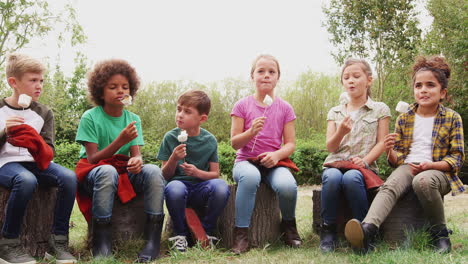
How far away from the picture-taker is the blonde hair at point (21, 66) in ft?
10.9

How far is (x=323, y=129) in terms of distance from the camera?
19.9m

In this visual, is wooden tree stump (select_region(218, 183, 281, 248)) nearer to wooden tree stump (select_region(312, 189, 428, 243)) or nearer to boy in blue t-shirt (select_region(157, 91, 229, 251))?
boy in blue t-shirt (select_region(157, 91, 229, 251))

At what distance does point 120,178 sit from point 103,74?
33.1 inches

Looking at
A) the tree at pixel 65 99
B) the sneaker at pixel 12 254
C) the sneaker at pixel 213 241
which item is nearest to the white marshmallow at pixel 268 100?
the sneaker at pixel 213 241

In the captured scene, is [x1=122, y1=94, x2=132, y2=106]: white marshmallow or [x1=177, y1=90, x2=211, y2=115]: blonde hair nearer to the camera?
[x1=122, y1=94, x2=132, y2=106]: white marshmallow

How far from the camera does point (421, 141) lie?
3.61 metres

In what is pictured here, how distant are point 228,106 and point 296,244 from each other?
18846mm

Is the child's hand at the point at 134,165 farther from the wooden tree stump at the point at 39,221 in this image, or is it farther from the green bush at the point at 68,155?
the green bush at the point at 68,155

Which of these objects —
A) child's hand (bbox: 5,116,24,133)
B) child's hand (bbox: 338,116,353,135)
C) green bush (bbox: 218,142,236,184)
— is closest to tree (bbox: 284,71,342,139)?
green bush (bbox: 218,142,236,184)

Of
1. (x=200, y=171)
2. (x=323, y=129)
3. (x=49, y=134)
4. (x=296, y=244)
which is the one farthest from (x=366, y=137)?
(x=323, y=129)

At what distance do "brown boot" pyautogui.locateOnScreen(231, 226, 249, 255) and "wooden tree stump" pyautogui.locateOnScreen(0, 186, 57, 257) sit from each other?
133cm

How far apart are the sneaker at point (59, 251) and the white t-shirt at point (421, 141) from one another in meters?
2.57

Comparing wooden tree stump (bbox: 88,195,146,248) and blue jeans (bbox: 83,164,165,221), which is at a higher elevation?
blue jeans (bbox: 83,164,165,221)

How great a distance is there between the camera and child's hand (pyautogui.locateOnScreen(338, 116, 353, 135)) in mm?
3463
